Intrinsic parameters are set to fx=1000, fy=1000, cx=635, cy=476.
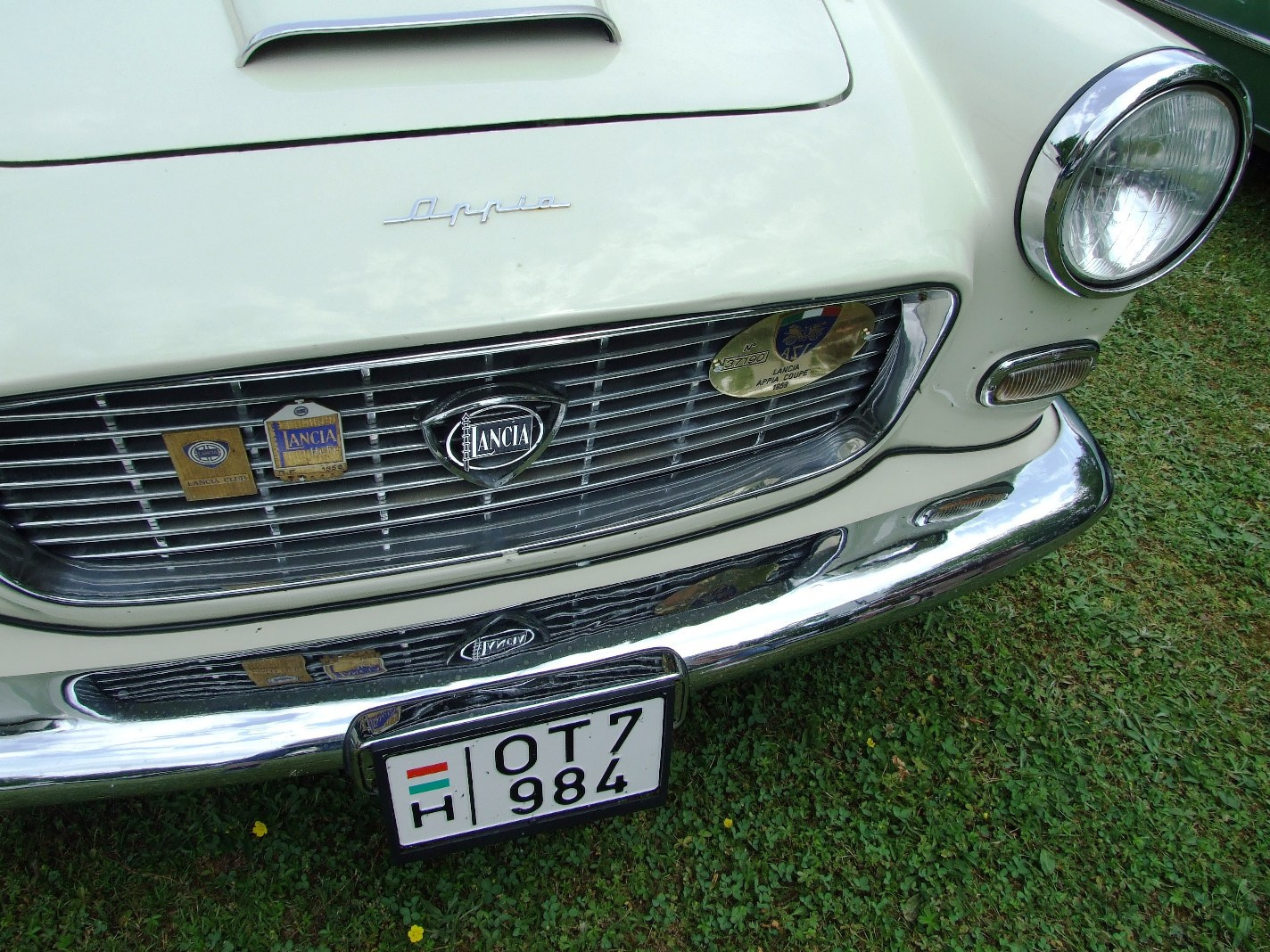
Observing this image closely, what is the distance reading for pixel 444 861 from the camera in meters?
1.75

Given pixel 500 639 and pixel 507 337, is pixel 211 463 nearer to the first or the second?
pixel 507 337

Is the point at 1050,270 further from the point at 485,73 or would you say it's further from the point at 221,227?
the point at 221,227

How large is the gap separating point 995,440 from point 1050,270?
357 millimetres

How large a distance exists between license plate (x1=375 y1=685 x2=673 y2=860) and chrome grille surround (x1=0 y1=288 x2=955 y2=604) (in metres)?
Answer: 0.24

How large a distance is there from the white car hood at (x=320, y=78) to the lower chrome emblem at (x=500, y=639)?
2.23 feet

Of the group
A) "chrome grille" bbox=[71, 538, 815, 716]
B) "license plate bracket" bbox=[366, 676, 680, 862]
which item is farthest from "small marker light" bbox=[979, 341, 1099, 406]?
"license plate bracket" bbox=[366, 676, 680, 862]

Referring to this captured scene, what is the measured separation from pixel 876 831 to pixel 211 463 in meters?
1.34

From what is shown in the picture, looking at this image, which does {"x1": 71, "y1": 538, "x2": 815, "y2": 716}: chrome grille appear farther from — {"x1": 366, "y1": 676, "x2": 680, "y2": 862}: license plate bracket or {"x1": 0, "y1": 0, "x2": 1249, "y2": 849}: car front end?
{"x1": 366, "y1": 676, "x2": 680, "y2": 862}: license plate bracket

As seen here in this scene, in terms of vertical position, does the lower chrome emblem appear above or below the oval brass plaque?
below

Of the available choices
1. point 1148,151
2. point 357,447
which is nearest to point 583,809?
point 357,447

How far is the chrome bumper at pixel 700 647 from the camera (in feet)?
4.35

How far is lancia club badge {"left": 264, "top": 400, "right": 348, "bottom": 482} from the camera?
114 centimetres

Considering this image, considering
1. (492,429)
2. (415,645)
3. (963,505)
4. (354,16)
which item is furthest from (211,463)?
(963,505)

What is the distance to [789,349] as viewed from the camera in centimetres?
136
